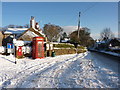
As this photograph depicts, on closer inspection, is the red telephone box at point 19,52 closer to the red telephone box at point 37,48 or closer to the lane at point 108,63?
the red telephone box at point 37,48

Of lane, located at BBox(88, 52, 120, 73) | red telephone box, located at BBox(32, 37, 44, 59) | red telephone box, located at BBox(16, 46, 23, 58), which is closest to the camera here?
lane, located at BBox(88, 52, 120, 73)

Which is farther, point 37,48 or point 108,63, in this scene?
point 37,48

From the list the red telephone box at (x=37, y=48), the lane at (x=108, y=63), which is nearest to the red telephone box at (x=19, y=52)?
the red telephone box at (x=37, y=48)

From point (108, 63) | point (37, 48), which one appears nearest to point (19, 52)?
point (37, 48)

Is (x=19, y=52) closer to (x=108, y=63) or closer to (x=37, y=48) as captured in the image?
(x=37, y=48)

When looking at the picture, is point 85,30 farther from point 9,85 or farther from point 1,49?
point 9,85

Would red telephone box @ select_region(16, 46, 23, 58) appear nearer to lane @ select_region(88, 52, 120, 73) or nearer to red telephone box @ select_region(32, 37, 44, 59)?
red telephone box @ select_region(32, 37, 44, 59)

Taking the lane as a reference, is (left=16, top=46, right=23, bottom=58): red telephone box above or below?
above

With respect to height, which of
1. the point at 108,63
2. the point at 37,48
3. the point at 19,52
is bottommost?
the point at 108,63

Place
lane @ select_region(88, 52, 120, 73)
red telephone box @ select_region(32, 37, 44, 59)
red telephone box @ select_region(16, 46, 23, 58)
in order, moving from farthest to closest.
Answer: red telephone box @ select_region(32, 37, 44, 59)
red telephone box @ select_region(16, 46, 23, 58)
lane @ select_region(88, 52, 120, 73)

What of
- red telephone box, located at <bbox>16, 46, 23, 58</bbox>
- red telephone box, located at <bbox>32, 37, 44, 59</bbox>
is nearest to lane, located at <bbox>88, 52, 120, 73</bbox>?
red telephone box, located at <bbox>32, 37, 44, 59</bbox>

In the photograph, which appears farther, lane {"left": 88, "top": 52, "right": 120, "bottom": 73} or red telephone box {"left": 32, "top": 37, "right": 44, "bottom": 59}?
red telephone box {"left": 32, "top": 37, "right": 44, "bottom": 59}

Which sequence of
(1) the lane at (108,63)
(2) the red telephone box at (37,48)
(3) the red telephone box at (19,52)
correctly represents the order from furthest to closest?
(2) the red telephone box at (37,48) → (3) the red telephone box at (19,52) → (1) the lane at (108,63)

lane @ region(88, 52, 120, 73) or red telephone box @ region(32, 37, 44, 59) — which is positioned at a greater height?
red telephone box @ region(32, 37, 44, 59)
